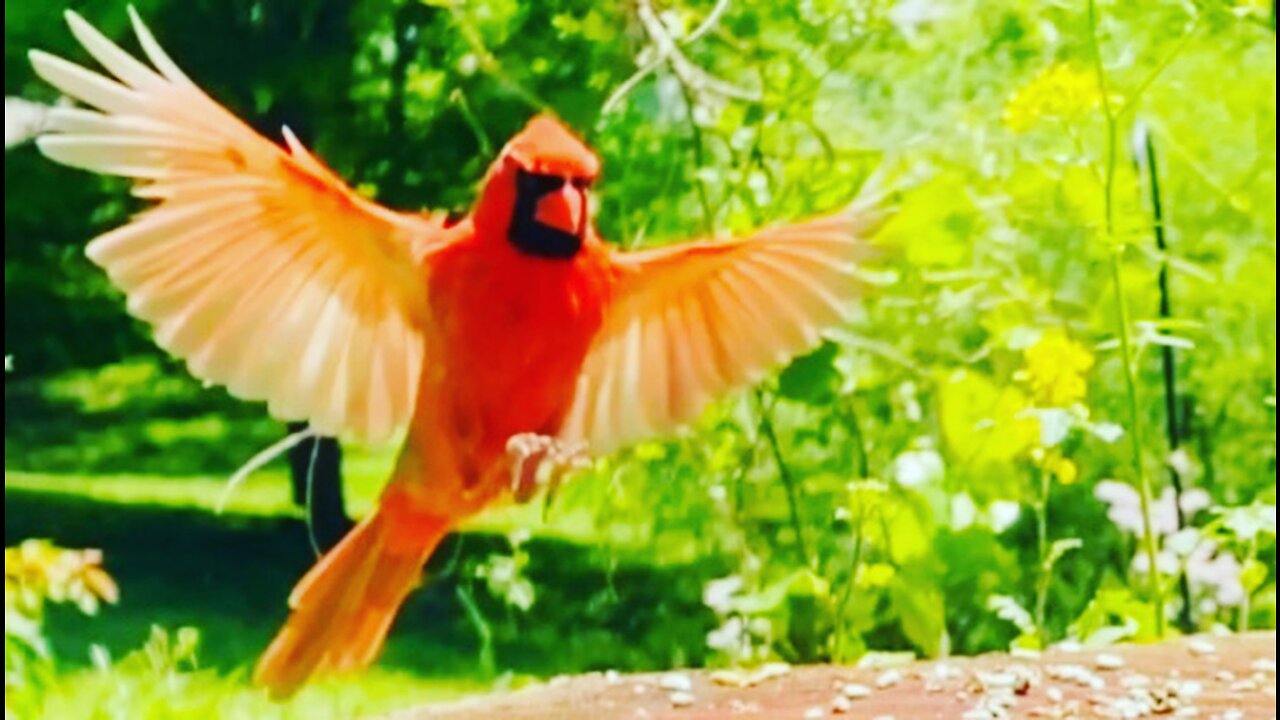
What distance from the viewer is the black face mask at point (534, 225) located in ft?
3.30

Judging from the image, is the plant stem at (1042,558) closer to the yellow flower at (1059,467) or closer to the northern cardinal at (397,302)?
the yellow flower at (1059,467)

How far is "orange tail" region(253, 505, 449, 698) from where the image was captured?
1059mm

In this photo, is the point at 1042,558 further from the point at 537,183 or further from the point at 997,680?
the point at 537,183

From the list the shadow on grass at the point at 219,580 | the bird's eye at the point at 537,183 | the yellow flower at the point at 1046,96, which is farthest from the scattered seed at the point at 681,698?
the yellow flower at the point at 1046,96

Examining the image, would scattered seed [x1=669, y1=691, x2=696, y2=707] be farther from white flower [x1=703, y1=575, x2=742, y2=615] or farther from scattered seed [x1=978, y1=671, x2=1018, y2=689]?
scattered seed [x1=978, y1=671, x2=1018, y2=689]

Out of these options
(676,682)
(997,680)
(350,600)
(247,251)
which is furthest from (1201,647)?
(247,251)

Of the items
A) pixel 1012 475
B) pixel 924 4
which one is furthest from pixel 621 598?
pixel 924 4

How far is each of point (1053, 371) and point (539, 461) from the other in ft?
1.33

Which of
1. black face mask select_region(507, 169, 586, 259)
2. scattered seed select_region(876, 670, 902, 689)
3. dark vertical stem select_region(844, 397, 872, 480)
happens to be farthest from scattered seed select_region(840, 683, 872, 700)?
black face mask select_region(507, 169, 586, 259)

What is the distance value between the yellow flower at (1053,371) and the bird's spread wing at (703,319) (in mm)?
178

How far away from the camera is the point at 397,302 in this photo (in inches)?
40.7

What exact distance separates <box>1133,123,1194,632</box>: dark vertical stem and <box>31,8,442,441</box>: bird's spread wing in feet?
1.84

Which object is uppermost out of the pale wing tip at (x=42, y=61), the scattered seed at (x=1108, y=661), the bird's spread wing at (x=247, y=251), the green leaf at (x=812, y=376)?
the pale wing tip at (x=42, y=61)

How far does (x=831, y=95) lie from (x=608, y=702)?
45 centimetres
